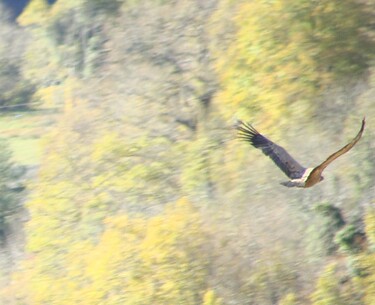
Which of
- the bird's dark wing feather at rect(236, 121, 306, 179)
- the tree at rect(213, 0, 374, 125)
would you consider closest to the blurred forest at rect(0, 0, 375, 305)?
the tree at rect(213, 0, 374, 125)

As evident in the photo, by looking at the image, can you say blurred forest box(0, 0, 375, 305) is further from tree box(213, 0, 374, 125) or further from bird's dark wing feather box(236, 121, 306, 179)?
bird's dark wing feather box(236, 121, 306, 179)

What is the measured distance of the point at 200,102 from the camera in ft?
110

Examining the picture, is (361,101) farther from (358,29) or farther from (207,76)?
(207,76)

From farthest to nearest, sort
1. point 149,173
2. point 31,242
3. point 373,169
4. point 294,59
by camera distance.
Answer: point 31,242 < point 149,173 < point 294,59 < point 373,169

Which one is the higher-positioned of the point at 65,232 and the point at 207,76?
the point at 207,76

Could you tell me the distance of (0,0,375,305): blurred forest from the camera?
25.1 m

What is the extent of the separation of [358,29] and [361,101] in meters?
3.76

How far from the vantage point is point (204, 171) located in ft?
100

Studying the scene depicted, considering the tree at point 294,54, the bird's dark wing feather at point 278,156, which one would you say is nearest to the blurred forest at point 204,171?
the tree at point 294,54

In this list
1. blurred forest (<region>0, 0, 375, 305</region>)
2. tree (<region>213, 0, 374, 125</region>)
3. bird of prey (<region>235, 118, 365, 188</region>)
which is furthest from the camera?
tree (<region>213, 0, 374, 125</region>)

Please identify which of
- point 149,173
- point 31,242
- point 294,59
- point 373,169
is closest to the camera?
point 373,169

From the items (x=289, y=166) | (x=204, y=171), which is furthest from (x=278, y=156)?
(x=204, y=171)

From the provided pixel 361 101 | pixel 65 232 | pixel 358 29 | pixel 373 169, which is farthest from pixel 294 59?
pixel 65 232

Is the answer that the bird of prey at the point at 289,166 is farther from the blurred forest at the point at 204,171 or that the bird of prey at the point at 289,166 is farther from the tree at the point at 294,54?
the tree at the point at 294,54
